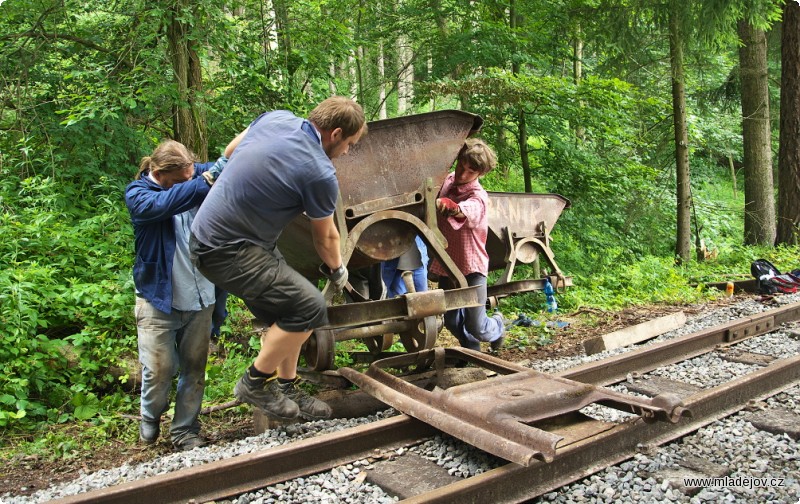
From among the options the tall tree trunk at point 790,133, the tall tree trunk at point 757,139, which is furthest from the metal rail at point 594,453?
the tall tree trunk at point 790,133

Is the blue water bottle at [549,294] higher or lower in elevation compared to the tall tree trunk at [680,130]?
lower

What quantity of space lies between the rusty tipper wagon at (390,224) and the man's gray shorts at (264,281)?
48cm

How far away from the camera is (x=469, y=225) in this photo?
17.3ft

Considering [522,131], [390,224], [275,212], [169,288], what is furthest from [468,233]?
[522,131]

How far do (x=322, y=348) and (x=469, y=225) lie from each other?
63.3 inches

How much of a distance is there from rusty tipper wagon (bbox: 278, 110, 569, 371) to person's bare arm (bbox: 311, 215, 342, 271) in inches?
16.8

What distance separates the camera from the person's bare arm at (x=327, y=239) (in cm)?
365

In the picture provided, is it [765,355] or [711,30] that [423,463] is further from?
[711,30]

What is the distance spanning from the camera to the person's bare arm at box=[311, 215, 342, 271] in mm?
3650

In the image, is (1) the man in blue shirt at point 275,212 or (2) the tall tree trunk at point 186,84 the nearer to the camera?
(1) the man in blue shirt at point 275,212

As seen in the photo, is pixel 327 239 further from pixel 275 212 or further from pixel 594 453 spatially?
pixel 594 453

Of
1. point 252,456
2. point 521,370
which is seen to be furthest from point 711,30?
point 252,456

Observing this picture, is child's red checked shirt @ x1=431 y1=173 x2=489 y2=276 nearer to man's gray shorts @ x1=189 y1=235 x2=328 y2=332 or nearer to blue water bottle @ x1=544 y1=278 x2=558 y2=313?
man's gray shorts @ x1=189 y1=235 x2=328 y2=332

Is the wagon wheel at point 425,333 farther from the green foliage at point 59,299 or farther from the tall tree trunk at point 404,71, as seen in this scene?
the tall tree trunk at point 404,71
